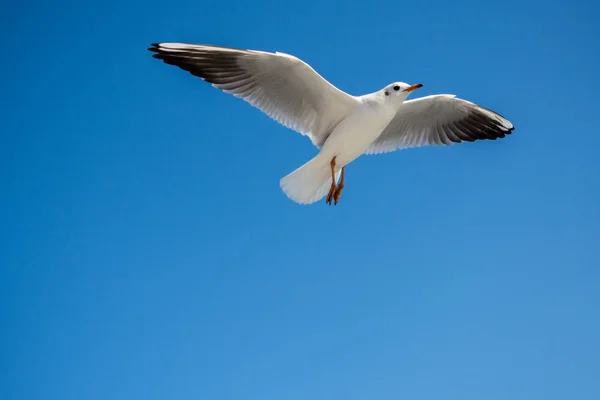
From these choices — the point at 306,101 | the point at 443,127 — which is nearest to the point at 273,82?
the point at 306,101

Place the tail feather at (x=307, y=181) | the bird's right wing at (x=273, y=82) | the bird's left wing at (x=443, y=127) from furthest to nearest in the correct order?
1. the bird's left wing at (x=443, y=127)
2. the tail feather at (x=307, y=181)
3. the bird's right wing at (x=273, y=82)

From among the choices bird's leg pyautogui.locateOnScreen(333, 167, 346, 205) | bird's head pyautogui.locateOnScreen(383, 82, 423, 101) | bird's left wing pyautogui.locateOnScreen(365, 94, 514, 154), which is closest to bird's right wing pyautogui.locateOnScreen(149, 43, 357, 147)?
bird's head pyautogui.locateOnScreen(383, 82, 423, 101)

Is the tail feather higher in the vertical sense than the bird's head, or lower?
lower

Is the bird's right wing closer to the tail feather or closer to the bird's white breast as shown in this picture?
the bird's white breast

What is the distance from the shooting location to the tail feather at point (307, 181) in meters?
5.55

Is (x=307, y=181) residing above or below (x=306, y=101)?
below

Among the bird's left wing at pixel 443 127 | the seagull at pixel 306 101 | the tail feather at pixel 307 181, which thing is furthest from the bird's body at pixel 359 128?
the bird's left wing at pixel 443 127

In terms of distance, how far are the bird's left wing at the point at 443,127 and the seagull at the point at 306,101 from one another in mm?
193

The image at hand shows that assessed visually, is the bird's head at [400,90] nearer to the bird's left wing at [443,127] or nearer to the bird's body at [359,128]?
the bird's body at [359,128]

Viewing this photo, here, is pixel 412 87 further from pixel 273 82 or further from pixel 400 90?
pixel 273 82

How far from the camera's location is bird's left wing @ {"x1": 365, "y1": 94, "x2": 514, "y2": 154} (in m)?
6.25

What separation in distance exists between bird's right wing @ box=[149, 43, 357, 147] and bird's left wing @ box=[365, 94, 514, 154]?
0.78 metres

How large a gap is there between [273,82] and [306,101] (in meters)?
0.32

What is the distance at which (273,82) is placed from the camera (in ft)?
17.9
